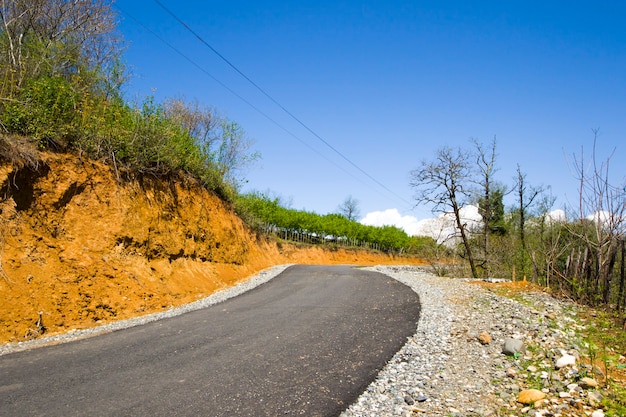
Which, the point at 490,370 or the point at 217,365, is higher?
the point at 490,370

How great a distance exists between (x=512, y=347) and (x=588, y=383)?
64.8 inches

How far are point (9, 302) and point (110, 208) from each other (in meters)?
4.07

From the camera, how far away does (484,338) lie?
7.36m

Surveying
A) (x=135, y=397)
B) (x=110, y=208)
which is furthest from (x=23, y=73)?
(x=135, y=397)

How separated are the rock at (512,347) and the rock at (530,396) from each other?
1728mm

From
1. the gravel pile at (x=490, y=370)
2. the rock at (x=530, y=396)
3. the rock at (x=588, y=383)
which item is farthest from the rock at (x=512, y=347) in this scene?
the rock at (x=530, y=396)

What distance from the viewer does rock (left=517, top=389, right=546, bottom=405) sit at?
490 cm

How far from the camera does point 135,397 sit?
480 centimetres

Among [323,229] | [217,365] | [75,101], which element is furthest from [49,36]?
[323,229]

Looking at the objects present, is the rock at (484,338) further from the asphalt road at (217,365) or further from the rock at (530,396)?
the rock at (530,396)

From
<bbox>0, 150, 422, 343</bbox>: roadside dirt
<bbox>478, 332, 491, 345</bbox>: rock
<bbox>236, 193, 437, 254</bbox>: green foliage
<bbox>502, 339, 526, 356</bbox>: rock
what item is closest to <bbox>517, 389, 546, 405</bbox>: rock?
<bbox>502, 339, 526, 356</bbox>: rock

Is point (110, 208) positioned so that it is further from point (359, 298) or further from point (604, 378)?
point (604, 378)

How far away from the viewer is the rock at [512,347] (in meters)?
6.69

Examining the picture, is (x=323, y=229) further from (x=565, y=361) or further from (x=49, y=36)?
(x=565, y=361)
